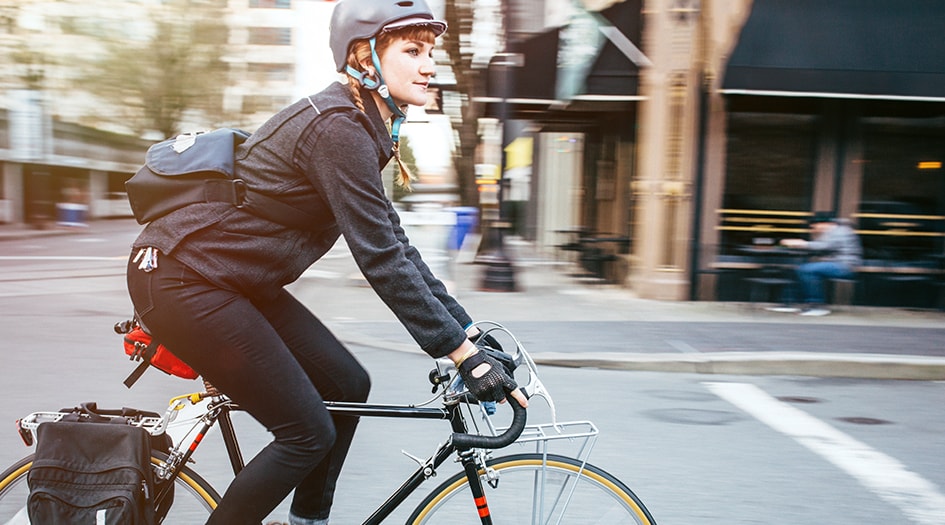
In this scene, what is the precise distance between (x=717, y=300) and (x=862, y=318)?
1.92 meters

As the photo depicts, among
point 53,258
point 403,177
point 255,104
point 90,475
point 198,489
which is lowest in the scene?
point 53,258

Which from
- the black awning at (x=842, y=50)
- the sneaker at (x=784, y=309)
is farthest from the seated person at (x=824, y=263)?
the black awning at (x=842, y=50)

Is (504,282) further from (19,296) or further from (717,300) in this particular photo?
(19,296)

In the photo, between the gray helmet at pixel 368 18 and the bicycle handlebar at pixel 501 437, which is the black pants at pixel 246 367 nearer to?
the bicycle handlebar at pixel 501 437

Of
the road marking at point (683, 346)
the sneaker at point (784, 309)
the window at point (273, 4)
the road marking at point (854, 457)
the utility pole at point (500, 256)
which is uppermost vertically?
the window at point (273, 4)

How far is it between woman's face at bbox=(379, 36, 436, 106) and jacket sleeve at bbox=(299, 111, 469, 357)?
5.6 inches

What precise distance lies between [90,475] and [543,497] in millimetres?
1304

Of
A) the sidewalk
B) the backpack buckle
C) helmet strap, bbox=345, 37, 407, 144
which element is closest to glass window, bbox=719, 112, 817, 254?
the sidewalk

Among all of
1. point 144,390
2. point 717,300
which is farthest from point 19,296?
point 717,300

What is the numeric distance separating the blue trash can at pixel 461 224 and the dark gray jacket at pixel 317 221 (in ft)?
46.9

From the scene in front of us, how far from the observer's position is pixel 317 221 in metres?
2.20

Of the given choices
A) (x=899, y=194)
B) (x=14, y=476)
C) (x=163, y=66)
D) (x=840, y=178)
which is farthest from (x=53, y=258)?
(x=14, y=476)

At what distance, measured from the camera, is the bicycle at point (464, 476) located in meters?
2.31

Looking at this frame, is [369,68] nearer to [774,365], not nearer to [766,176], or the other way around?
[774,365]
